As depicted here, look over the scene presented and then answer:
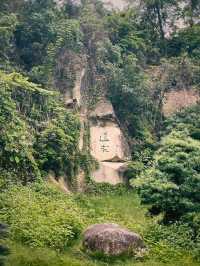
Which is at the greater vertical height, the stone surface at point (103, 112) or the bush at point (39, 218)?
the stone surface at point (103, 112)

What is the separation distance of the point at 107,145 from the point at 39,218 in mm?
7495

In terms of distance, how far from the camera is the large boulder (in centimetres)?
1334

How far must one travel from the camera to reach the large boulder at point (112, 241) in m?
13.3

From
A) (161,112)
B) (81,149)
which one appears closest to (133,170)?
(81,149)

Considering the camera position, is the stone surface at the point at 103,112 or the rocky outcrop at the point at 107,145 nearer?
the rocky outcrop at the point at 107,145

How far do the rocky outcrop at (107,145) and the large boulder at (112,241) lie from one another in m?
6.06

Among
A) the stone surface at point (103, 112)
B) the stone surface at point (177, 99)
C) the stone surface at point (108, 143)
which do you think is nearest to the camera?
the stone surface at point (108, 143)

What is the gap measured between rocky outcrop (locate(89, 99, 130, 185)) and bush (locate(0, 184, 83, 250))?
439cm

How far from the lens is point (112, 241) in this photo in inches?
526

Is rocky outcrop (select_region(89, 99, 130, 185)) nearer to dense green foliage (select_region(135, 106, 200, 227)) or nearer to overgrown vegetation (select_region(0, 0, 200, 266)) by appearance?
overgrown vegetation (select_region(0, 0, 200, 266))

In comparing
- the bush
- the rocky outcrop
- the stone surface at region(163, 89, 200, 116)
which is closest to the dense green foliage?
the bush

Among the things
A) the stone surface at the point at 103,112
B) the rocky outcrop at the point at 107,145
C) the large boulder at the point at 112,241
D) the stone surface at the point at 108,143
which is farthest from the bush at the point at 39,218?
the stone surface at the point at 103,112

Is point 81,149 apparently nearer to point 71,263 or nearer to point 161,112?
point 161,112

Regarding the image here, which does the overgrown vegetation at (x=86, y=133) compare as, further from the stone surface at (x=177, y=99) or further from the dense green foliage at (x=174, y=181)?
the stone surface at (x=177, y=99)
